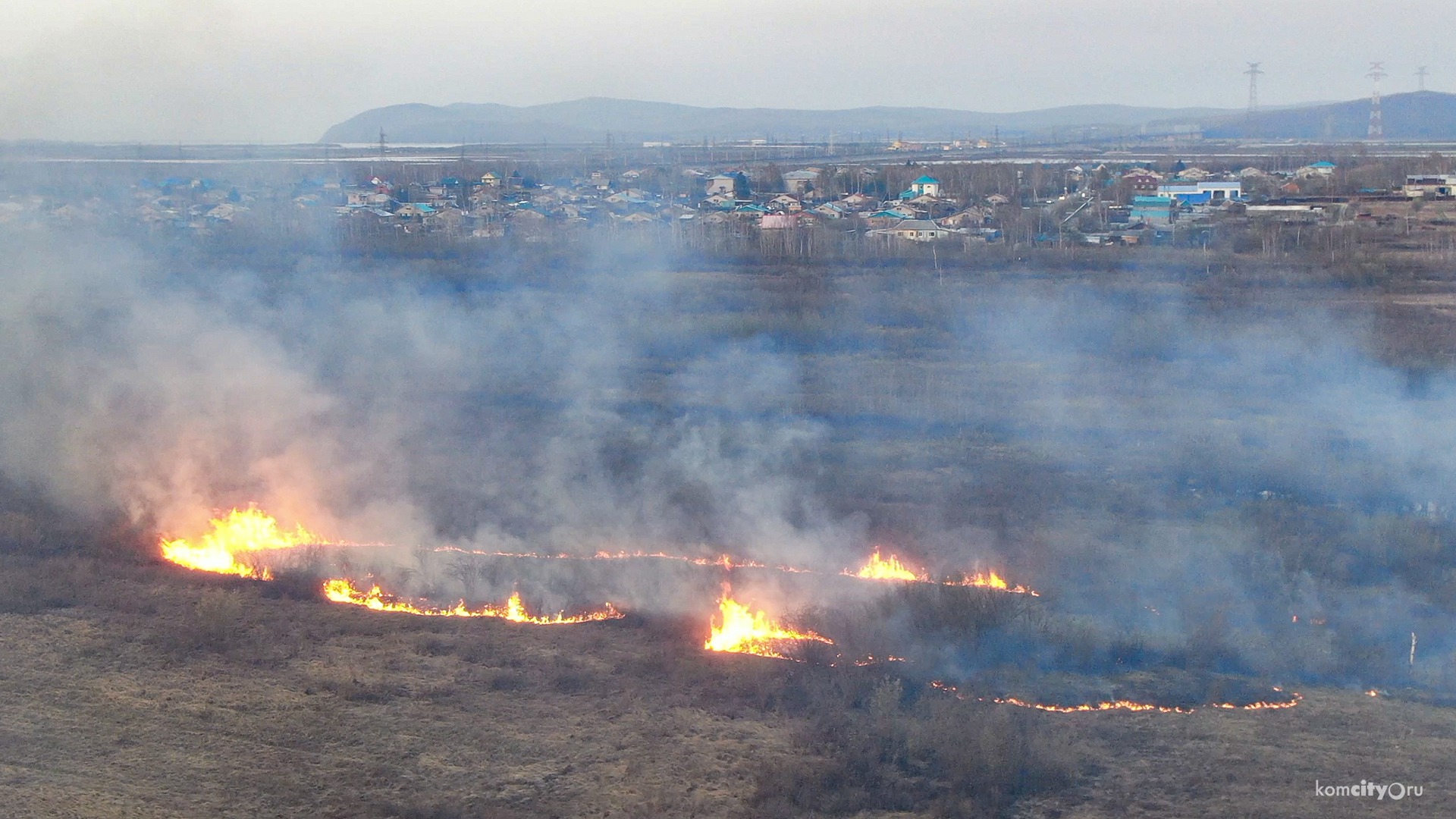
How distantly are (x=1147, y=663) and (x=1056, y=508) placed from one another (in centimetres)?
382

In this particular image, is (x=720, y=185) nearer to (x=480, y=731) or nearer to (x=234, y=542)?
(x=234, y=542)

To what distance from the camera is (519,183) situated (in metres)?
48.0

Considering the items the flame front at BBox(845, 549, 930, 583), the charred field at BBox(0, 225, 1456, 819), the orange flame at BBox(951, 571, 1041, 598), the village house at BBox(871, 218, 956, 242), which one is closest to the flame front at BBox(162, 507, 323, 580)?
the charred field at BBox(0, 225, 1456, 819)

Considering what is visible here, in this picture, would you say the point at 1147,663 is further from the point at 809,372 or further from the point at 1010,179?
the point at 1010,179

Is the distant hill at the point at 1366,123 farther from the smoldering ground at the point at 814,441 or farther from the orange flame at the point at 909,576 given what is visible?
the orange flame at the point at 909,576

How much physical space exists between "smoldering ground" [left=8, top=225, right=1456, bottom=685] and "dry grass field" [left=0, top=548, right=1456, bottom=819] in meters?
1.14

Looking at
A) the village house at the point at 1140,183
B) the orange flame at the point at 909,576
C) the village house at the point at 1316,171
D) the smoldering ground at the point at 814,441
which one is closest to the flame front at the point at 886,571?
the orange flame at the point at 909,576

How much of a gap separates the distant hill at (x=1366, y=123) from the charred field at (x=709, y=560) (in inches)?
4389

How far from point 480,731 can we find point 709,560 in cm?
384

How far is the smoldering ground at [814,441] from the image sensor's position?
11039 mm

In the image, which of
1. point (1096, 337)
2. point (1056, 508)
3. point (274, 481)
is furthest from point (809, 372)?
point (274, 481)

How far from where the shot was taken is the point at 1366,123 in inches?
4919

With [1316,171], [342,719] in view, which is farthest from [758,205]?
[342,719]

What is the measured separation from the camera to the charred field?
8102 millimetres
